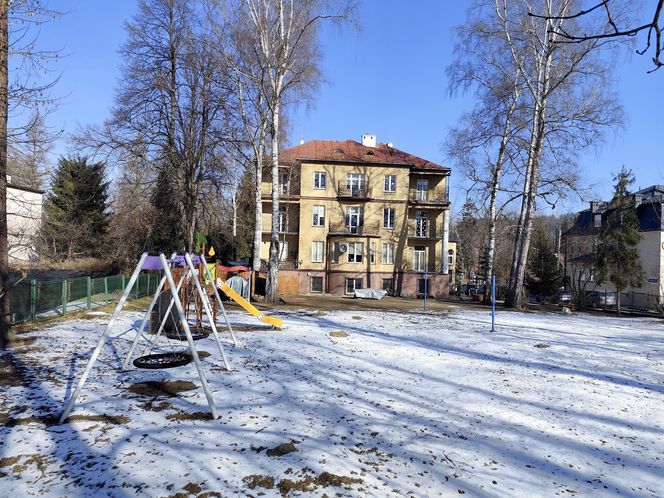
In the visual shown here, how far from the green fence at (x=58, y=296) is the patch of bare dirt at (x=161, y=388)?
6374 mm

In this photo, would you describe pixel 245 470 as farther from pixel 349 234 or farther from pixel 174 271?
pixel 349 234

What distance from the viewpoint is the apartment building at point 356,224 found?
3400 cm

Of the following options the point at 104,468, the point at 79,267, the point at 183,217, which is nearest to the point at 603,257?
the point at 183,217

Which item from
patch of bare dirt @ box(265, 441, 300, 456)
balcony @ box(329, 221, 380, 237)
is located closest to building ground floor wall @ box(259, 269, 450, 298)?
balcony @ box(329, 221, 380, 237)

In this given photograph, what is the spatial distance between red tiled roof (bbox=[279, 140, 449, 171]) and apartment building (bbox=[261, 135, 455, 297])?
86mm

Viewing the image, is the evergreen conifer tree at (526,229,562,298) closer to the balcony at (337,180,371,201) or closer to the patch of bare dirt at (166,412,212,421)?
the balcony at (337,180,371,201)

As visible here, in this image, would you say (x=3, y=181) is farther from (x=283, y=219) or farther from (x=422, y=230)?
(x=422, y=230)

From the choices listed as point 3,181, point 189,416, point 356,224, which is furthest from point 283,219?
point 189,416

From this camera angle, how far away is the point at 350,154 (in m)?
35.7

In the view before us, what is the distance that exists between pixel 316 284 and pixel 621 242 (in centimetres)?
2198

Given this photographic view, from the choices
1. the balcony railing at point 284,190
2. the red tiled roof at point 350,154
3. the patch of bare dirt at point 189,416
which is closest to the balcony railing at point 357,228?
the balcony railing at point 284,190

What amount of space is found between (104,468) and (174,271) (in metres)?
7.96

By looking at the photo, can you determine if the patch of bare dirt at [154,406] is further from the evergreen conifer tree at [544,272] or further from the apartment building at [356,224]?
the evergreen conifer tree at [544,272]

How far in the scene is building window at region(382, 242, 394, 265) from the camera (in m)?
34.7
